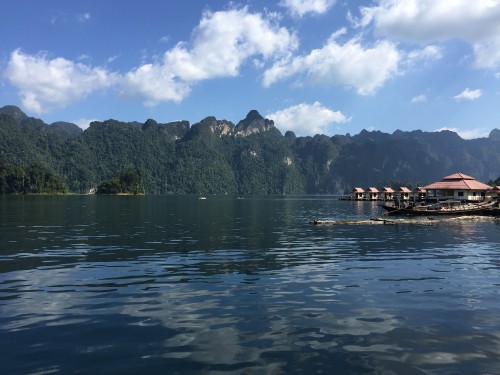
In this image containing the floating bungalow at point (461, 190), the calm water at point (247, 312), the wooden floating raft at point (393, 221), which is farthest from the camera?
the floating bungalow at point (461, 190)

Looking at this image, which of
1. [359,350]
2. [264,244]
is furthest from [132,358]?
[264,244]

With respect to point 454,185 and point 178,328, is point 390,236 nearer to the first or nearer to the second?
point 178,328

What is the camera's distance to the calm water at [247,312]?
10.1 metres

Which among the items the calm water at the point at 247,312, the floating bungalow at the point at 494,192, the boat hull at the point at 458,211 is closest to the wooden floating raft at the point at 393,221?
the boat hull at the point at 458,211

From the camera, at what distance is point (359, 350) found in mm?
10773

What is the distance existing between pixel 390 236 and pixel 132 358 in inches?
1389

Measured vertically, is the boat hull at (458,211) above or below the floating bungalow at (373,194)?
below

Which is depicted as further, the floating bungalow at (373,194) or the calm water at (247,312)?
the floating bungalow at (373,194)

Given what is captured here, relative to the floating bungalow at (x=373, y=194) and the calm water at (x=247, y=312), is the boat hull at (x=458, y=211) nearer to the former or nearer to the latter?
the calm water at (x=247, y=312)

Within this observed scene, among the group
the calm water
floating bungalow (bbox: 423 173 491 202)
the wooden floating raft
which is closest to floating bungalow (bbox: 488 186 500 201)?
floating bungalow (bbox: 423 173 491 202)

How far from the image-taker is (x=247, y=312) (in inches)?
553

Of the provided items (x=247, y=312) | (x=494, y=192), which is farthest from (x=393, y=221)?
(x=494, y=192)

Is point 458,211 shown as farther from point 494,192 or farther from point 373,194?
point 373,194

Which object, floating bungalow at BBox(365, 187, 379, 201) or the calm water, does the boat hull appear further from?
floating bungalow at BBox(365, 187, 379, 201)
